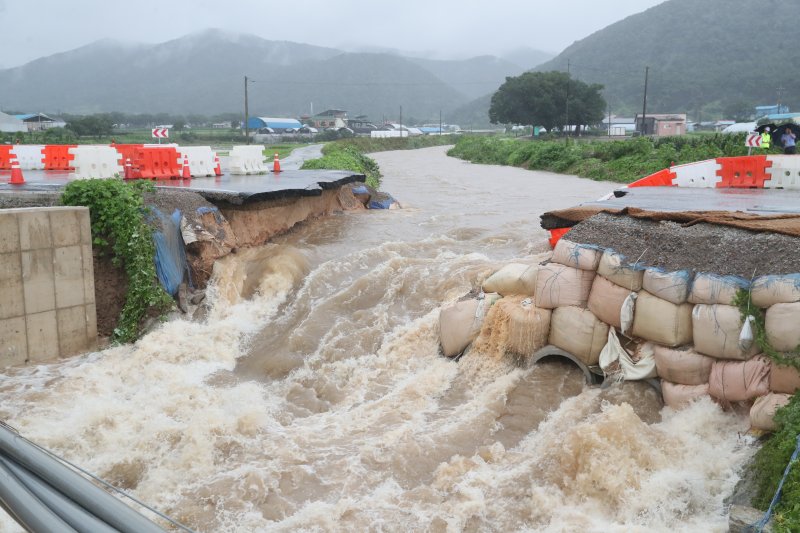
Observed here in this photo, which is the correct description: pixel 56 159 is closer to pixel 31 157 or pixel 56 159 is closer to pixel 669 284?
pixel 31 157

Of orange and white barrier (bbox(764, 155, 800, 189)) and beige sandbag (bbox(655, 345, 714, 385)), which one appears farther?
orange and white barrier (bbox(764, 155, 800, 189))

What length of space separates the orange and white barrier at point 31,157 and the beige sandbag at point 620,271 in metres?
17.1

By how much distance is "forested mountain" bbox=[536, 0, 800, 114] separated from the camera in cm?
11788

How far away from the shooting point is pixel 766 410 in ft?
19.4

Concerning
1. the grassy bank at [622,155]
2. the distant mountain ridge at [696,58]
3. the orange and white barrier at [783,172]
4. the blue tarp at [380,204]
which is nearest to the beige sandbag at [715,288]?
the orange and white barrier at [783,172]

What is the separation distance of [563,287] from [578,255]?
0.41 metres

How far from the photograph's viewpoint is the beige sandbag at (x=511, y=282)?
8758mm

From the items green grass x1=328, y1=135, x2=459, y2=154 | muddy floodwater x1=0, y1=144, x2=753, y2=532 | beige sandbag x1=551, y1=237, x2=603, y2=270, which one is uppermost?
green grass x1=328, y1=135, x2=459, y2=154

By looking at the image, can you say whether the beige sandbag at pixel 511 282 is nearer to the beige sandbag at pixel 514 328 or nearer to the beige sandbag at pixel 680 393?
the beige sandbag at pixel 514 328

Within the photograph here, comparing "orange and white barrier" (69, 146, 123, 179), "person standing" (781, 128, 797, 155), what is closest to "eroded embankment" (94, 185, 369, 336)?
"orange and white barrier" (69, 146, 123, 179)

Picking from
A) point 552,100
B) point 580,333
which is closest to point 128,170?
point 580,333

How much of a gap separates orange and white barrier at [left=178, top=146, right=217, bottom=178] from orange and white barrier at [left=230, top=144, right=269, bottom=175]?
0.77 meters

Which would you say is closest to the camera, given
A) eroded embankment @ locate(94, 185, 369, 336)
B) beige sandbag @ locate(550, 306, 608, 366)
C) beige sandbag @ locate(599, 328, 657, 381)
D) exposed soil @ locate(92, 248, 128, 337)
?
beige sandbag @ locate(599, 328, 657, 381)

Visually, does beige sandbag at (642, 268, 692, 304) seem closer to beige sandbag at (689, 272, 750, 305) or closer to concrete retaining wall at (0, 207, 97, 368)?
beige sandbag at (689, 272, 750, 305)
